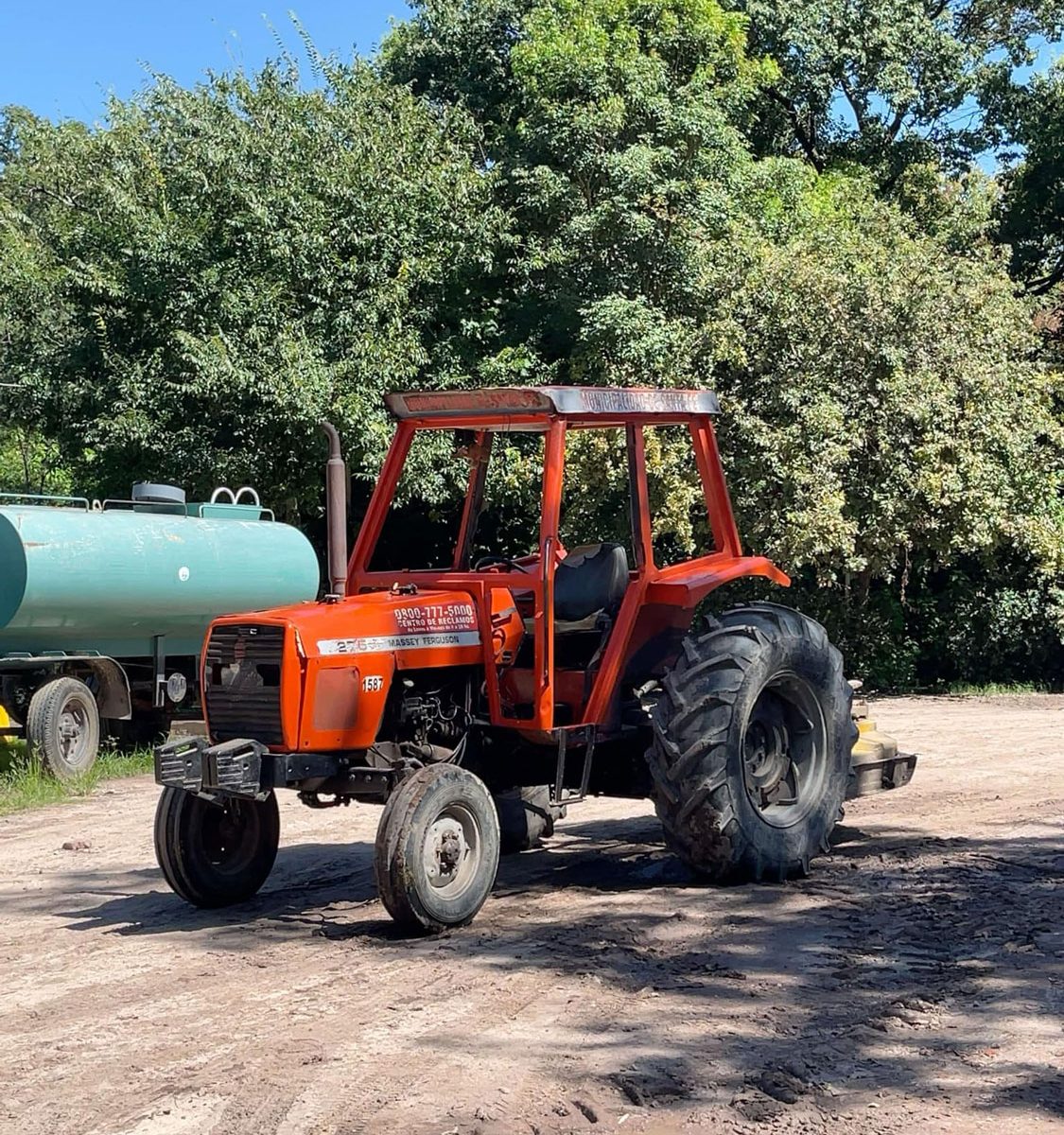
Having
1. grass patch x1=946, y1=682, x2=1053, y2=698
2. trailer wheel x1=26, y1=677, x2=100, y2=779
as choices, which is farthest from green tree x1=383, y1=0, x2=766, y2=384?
trailer wheel x1=26, y1=677, x2=100, y2=779

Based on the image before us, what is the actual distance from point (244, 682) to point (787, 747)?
3050mm

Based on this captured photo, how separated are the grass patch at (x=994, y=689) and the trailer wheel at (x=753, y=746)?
1394 cm

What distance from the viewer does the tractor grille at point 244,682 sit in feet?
24.0

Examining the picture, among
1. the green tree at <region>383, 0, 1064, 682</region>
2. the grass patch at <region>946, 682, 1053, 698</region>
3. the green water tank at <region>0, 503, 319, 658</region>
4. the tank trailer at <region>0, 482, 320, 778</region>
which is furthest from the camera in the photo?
the grass patch at <region>946, 682, 1053, 698</region>

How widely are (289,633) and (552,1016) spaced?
2306 millimetres

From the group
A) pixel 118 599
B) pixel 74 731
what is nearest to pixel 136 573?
pixel 118 599

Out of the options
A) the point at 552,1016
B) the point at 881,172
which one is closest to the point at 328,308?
the point at 881,172

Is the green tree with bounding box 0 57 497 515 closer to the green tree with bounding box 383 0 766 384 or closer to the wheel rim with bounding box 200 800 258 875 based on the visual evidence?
the green tree with bounding box 383 0 766 384

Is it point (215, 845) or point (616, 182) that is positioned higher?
point (616, 182)

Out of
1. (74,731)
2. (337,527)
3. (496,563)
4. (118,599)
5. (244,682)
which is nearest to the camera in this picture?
(244,682)

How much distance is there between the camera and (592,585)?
8320mm

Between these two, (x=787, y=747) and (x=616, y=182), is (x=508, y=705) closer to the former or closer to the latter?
(x=787, y=747)

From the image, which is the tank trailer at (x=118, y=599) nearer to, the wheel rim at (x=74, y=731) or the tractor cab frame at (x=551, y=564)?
the wheel rim at (x=74, y=731)

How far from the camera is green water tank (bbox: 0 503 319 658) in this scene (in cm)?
1434
